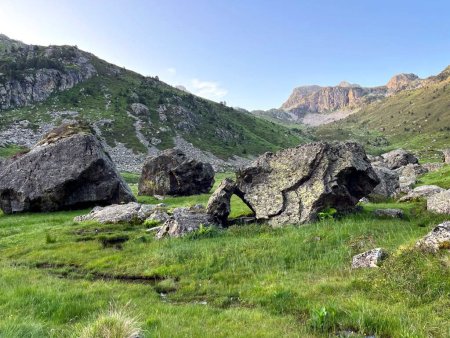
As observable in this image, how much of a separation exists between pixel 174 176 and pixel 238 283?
3891cm

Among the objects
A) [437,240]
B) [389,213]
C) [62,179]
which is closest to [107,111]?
[62,179]

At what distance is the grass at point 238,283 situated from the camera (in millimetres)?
9477

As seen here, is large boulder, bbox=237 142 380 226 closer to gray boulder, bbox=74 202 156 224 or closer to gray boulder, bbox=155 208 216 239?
gray boulder, bbox=155 208 216 239

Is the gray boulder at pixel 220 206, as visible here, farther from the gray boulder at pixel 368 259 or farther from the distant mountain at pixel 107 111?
the distant mountain at pixel 107 111

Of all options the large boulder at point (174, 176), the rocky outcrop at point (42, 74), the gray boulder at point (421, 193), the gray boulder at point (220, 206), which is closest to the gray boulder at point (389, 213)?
the gray boulder at point (421, 193)

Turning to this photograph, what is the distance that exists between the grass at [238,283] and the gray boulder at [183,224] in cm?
94

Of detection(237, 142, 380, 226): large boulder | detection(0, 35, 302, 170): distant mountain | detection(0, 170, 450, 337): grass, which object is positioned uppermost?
detection(0, 35, 302, 170): distant mountain

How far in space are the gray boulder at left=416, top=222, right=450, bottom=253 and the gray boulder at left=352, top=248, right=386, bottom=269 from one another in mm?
1366

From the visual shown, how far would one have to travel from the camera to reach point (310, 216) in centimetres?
2231

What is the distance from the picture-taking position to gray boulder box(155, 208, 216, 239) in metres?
21.4

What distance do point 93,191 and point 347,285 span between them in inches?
1229

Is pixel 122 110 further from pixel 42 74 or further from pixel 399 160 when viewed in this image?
pixel 399 160

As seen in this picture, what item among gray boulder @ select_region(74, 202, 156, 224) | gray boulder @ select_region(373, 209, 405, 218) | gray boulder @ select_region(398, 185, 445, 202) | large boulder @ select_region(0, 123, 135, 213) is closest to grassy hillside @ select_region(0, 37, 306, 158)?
large boulder @ select_region(0, 123, 135, 213)

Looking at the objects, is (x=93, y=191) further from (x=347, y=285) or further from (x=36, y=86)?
(x=36, y=86)
